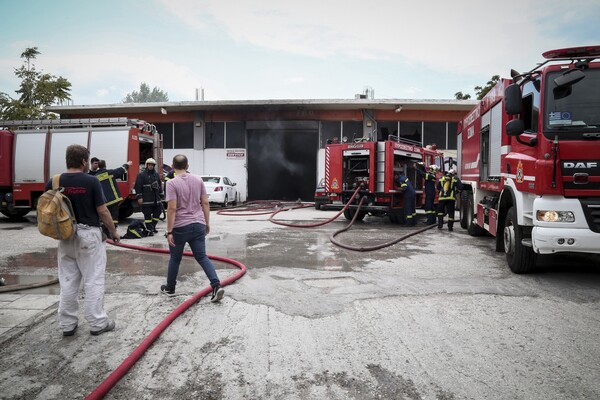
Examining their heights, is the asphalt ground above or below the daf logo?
below

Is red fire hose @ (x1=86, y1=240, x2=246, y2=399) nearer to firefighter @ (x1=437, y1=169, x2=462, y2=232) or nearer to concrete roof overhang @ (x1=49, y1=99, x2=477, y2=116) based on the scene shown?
firefighter @ (x1=437, y1=169, x2=462, y2=232)

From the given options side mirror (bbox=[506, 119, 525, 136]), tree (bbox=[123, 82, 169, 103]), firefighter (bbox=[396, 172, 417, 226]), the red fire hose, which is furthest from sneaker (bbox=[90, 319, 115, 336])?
tree (bbox=[123, 82, 169, 103])

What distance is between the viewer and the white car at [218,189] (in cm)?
1797

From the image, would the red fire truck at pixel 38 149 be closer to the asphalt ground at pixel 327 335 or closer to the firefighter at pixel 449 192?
the asphalt ground at pixel 327 335

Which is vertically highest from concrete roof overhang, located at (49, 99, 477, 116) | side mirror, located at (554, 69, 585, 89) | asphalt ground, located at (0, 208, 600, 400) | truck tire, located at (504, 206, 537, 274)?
concrete roof overhang, located at (49, 99, 477, 116)

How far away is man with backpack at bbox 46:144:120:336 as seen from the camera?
3652 mm

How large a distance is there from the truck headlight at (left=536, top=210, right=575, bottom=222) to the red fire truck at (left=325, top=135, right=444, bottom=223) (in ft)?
22.5

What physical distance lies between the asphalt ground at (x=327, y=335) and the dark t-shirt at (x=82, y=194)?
1010mm

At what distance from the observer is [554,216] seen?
16.8 feet

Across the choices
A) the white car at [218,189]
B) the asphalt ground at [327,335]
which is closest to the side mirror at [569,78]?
the asphalt ground at [327,335]

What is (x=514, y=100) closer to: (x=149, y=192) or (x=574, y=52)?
(x=574, y=52)

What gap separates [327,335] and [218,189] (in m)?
15.0

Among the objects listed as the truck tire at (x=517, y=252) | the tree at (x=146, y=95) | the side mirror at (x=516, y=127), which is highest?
the tree at (x=146, y=95)

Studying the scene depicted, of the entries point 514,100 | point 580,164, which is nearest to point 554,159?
point 580,164
